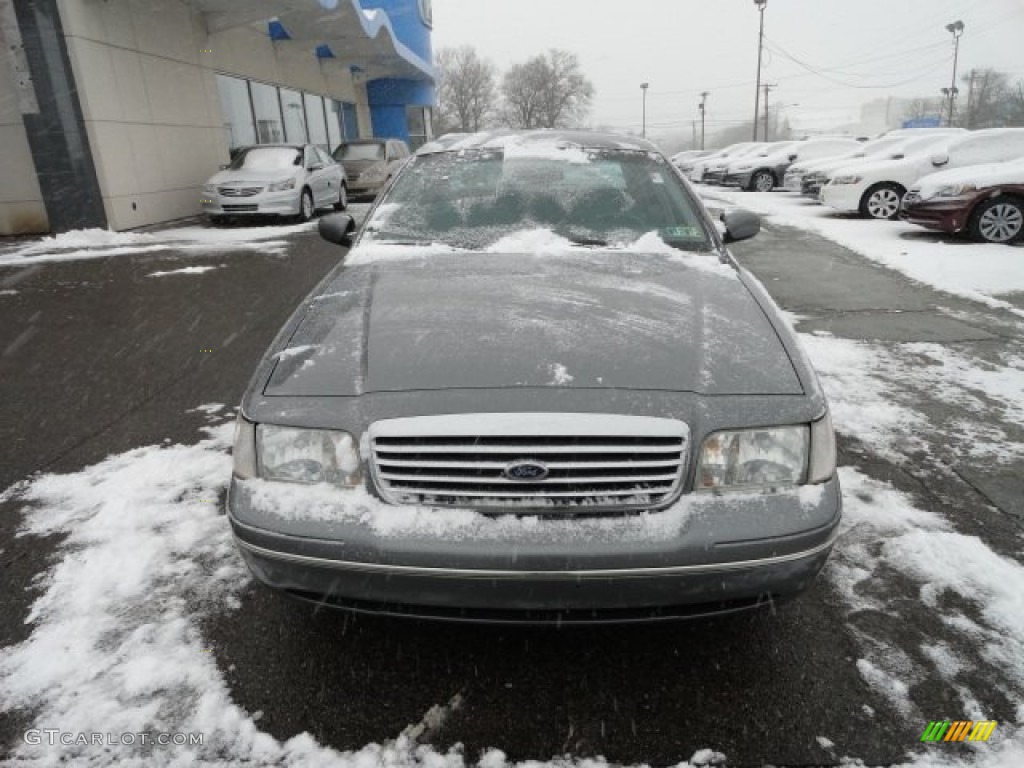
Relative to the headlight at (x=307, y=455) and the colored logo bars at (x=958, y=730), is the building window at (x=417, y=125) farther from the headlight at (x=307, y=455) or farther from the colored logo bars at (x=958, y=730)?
the colored logo bars at (x=958, y=730)

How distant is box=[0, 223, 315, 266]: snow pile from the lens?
35.2 ft

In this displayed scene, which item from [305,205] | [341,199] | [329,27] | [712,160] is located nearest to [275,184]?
[305,205]

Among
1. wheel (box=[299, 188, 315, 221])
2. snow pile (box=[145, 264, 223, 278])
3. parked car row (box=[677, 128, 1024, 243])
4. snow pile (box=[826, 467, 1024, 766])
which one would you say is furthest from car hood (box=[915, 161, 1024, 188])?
wheel (box=[299, 188, 315, 221])

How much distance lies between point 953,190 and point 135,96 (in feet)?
46.7

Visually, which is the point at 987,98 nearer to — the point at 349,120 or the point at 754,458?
the point at 349,120

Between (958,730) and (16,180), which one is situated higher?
(16,180)

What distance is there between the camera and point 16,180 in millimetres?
12711

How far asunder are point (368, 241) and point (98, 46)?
41.3ft

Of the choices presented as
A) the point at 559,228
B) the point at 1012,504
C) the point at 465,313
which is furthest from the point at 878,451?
the point at 465,313

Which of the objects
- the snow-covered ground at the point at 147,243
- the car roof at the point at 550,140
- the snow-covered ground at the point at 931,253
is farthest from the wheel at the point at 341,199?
the car roof at the point at 550,140

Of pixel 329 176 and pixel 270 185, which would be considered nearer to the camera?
pixel 270 185

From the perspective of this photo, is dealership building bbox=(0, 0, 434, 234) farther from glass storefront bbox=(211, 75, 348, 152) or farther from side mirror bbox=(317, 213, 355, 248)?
side mirror bbox=(317, 213, 355, 248)

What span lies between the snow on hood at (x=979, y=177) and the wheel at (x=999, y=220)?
26 cm

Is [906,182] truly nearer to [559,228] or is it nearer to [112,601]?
[559,228]
